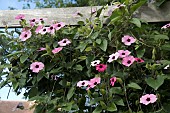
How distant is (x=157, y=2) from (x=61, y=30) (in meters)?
0.49

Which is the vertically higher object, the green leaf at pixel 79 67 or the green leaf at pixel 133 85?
the green leaf at pixel 79 67

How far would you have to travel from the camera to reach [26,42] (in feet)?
4.91

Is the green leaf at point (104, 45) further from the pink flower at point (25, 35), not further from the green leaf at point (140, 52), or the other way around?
the pink flower at point (25, 35)

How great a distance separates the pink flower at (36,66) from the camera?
1.36m

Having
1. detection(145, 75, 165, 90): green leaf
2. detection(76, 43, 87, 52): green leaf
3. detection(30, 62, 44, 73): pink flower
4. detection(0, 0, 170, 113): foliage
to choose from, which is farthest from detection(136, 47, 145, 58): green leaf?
detection(30, 62, 44, 73): pink flower

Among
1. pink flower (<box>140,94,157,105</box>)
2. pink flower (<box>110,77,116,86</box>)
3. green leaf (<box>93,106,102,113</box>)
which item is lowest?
green leaf (<box>93,106,102,113</box>)

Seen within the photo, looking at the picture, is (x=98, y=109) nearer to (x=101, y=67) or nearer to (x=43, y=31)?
(x=101, y=67)

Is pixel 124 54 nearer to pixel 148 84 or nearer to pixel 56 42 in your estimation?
pixel 148 84

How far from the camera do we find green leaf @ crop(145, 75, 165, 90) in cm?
120

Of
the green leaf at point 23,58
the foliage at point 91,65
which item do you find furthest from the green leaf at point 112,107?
the green leaf at point 23,58

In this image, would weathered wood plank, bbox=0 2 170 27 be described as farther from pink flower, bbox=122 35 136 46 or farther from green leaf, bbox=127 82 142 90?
green leaf, bbox=127 82 142 90

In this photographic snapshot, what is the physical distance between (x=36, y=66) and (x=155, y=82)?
1.61ft

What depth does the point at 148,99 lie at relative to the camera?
3.97ft

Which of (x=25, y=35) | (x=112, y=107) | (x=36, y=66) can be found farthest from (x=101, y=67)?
(x=25, y=35)
